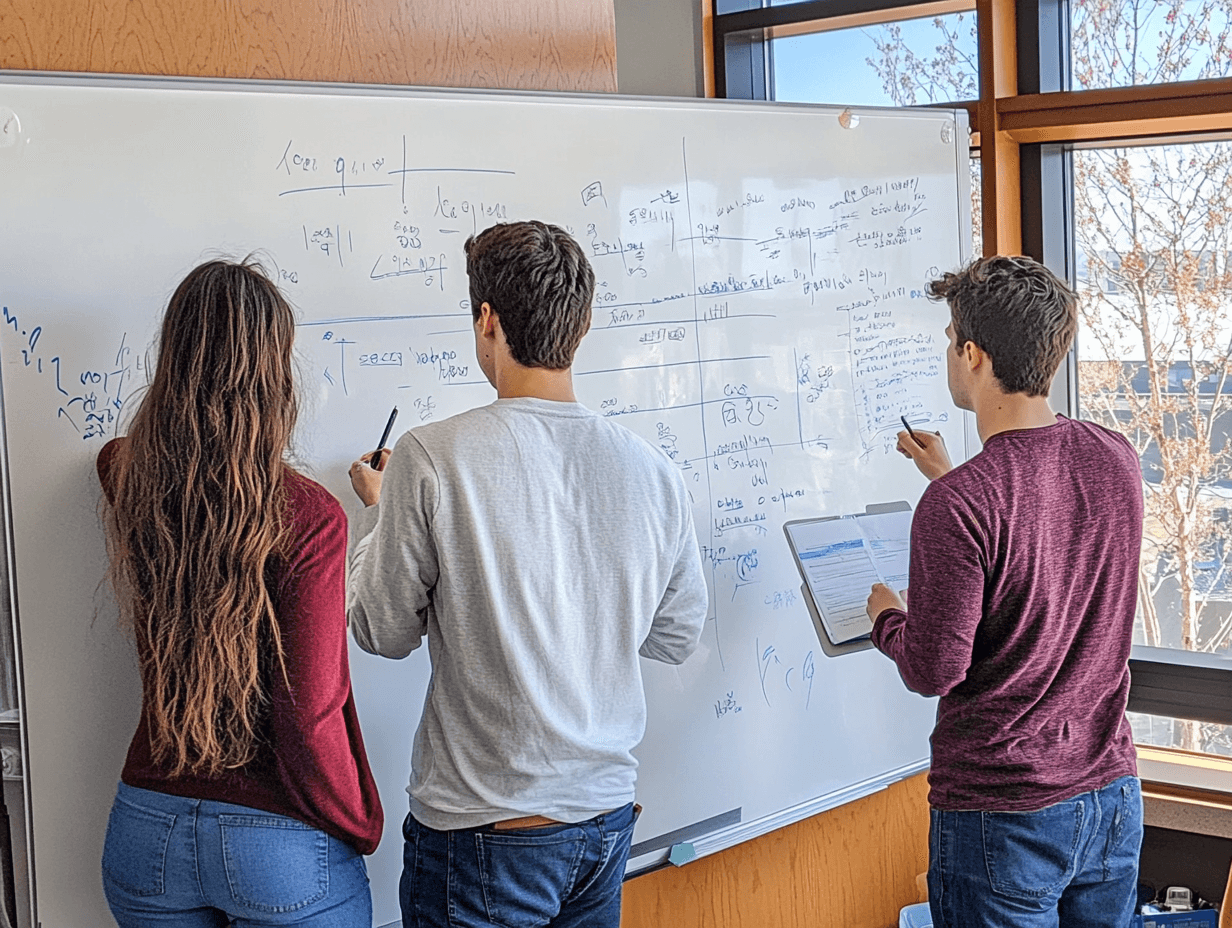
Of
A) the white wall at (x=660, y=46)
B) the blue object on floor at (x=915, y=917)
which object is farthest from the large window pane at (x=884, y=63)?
the blue object on floor at (x=915, y=917)

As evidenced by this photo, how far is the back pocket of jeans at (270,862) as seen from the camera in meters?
1.49

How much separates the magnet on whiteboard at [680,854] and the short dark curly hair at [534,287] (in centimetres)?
107

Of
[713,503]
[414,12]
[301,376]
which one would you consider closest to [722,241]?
[713,503]

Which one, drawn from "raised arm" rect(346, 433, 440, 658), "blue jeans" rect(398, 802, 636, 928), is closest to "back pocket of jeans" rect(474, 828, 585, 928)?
"blue jeans" rect(398, 802, 636, 928)

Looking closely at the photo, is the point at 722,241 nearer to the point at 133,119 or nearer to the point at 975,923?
the point at 133,119

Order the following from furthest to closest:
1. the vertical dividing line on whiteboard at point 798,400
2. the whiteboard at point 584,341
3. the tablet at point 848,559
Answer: the vertical dividing line on whiteboard at point 798,400, the tablet at point 848,559, the whiteboard at point 584,341

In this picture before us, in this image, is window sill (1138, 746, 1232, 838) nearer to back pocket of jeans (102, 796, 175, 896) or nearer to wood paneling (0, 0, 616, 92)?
wood paneling (0, 0, 616, 92)

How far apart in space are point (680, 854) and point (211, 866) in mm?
1025

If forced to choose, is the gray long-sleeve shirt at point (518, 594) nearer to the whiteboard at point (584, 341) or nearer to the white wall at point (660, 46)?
the whiteboard at point (584, 341)

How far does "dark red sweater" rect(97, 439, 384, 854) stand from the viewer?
148 cm

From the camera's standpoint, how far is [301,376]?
73.0 inches

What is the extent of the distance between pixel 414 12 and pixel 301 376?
0.69 metres

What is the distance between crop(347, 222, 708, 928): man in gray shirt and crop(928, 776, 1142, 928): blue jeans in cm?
53

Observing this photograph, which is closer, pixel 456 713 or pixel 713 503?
pixel 456 713
